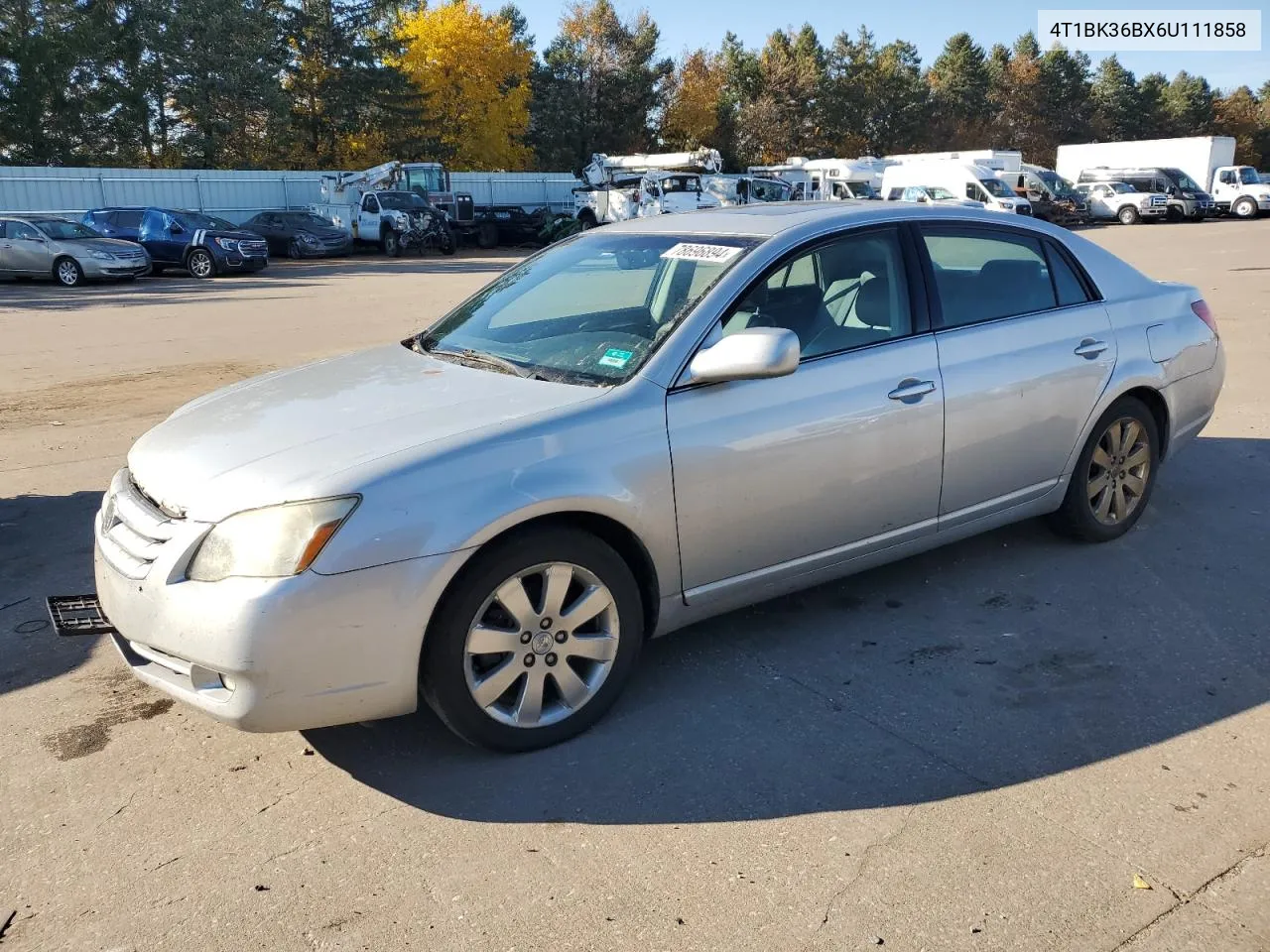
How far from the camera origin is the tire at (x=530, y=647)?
316 centimetres

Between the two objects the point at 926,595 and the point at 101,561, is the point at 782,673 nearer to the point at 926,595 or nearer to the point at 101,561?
the point at 926,595

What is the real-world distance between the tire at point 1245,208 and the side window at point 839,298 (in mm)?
46278

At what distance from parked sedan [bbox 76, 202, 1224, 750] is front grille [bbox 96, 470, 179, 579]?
0.05 feet

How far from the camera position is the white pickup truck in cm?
4038

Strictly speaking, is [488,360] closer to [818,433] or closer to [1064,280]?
[818,433]

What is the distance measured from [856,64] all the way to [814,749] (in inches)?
3135

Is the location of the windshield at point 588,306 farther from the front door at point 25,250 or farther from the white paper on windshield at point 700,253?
the front door at point 25,250

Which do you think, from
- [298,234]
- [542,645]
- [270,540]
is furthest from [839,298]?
[298,234]

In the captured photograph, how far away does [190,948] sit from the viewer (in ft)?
8.39

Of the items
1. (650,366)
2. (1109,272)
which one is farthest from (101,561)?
(1109,272)

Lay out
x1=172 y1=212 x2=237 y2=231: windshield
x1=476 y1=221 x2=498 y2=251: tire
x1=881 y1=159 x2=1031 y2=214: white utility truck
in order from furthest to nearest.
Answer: x1=881 y1=159 x2=1031 y2=214: white utility truck, x1=476 y1=221 x2=498 y2=251: tire, x1=172 y1=212 x2=237 y2=231: windshield

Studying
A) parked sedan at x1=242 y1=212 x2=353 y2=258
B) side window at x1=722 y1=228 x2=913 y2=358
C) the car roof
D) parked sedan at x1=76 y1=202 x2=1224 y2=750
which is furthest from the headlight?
parked sedan at x1=242 y1=212 x2=353 y2=258

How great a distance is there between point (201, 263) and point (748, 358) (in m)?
23.4

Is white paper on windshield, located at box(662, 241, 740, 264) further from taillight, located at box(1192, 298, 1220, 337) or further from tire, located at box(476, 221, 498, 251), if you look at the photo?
tire, located at box(476, 221, 498, 251)
